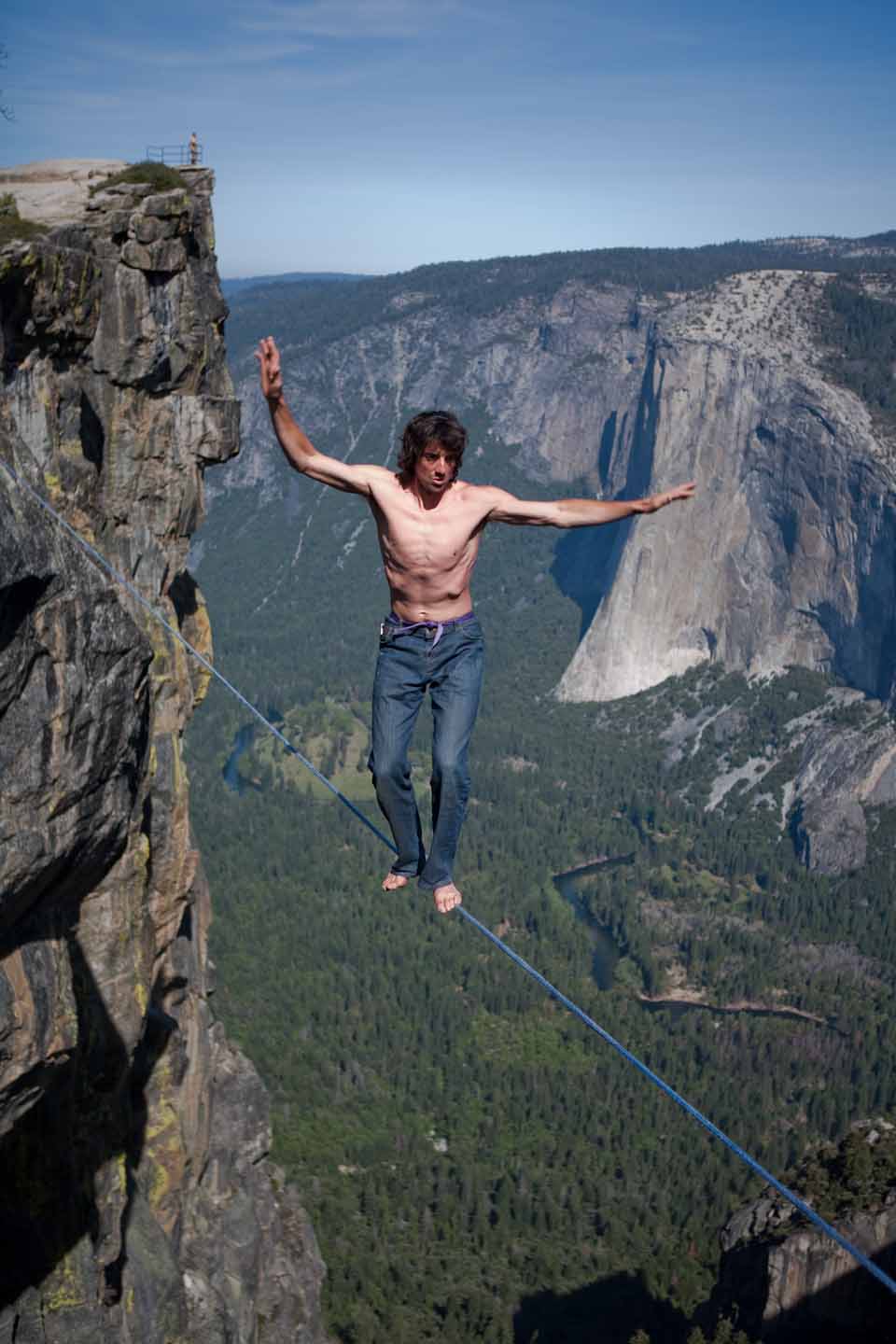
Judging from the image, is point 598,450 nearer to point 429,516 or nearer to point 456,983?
point 456,983

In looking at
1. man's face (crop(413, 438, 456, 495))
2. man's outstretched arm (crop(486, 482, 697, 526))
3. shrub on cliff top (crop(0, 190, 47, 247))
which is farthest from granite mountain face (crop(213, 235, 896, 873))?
man's face (crop(413, 438, 456, 495))

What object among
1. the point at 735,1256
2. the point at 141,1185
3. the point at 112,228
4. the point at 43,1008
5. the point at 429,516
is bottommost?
the point at 735,1256

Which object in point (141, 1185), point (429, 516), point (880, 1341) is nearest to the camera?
point (429, 516)

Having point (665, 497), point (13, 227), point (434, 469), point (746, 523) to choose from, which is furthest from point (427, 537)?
point (746, 523)

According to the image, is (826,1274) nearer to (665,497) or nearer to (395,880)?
(395,880)

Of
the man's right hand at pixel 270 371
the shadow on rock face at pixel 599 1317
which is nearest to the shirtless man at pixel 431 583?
the man's right hand at pixel 270 371

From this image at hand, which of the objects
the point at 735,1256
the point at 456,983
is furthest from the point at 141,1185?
the point at 456,983

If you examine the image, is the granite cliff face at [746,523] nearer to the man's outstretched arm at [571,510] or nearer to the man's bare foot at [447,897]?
the man's bare foot at [447,897]
